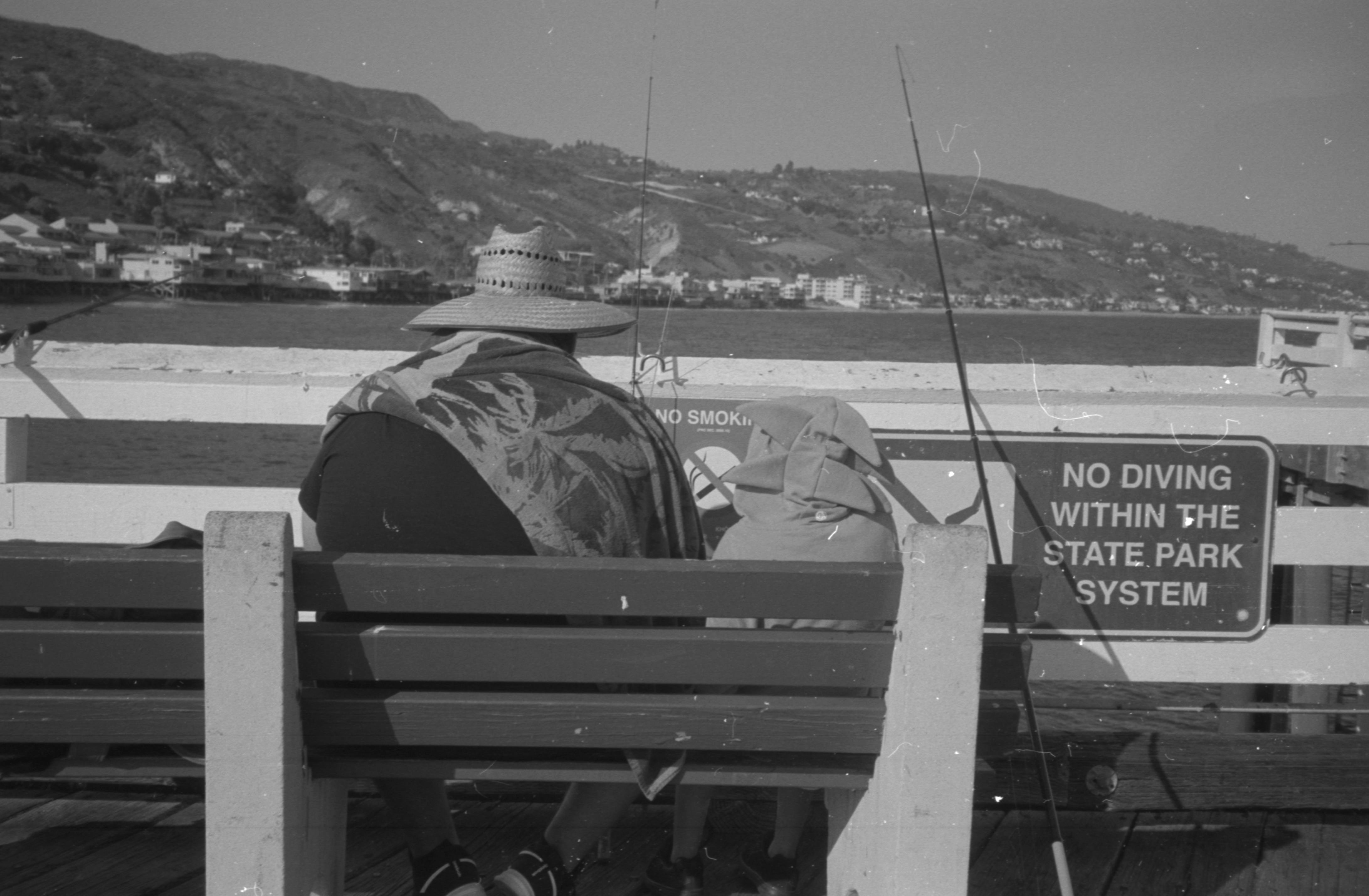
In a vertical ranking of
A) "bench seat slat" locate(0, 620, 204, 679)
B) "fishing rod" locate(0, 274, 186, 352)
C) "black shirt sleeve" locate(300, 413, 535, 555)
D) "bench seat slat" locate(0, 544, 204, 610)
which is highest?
"fishing rod" locate(0, 274, 186, 352)

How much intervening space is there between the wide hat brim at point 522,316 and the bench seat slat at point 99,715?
0.93 m

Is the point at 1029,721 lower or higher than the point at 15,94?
lower

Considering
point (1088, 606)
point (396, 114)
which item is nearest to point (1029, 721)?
point (1088, 606)

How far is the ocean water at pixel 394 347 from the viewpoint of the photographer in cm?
984

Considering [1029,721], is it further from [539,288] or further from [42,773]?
[42,773]

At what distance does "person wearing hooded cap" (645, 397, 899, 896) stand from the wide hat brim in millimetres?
468

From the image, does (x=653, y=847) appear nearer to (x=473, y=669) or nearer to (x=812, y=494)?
(x=812, y=494)

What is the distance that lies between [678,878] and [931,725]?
1.03 metres

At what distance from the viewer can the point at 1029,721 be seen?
8.70 ft

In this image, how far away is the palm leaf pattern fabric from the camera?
95.5 inches

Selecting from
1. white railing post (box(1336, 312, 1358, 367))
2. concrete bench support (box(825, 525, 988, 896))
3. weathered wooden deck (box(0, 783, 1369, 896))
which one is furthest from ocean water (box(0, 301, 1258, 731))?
white railing post (box(1336, 312, 1358, 367))

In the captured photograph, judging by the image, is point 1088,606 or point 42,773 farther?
point 1088,606

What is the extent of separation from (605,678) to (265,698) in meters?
0.56

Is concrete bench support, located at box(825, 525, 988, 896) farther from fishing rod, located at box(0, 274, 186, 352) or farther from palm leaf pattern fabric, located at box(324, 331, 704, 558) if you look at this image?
fishing rod, located at box(0, 274, 186, 352)
